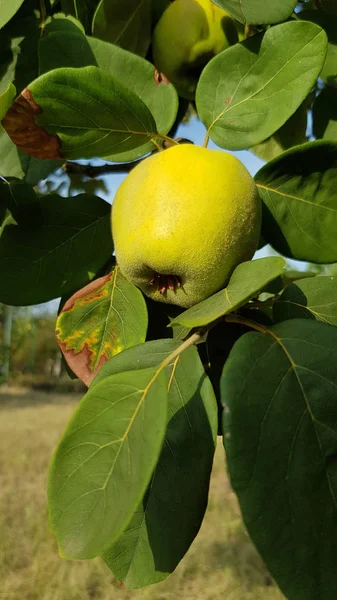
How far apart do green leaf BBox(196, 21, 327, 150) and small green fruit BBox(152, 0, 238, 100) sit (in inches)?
6.9

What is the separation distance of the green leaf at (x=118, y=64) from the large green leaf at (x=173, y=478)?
27 cm

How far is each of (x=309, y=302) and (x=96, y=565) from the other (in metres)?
3.90

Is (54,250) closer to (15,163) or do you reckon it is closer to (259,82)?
(15,163)

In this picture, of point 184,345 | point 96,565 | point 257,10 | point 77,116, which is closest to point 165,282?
point 184,345

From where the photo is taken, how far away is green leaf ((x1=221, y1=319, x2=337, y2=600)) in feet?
1.49

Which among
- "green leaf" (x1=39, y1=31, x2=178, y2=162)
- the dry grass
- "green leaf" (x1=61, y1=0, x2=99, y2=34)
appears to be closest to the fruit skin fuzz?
"green leaf" (x1=39, y1=31, x2=178, y2=162)

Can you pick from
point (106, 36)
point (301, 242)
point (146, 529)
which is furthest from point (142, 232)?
point (106, 36)

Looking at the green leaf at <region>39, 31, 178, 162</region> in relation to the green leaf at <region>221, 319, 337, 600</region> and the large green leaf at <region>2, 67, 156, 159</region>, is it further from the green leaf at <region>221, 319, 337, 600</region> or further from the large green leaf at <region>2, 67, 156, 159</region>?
the green leaf at <region>221, 319, 337, 600</region>

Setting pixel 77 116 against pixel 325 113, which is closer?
pixel 77 116

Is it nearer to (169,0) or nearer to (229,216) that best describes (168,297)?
(229,216)

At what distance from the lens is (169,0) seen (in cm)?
92

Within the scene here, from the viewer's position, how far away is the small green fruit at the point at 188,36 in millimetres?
861

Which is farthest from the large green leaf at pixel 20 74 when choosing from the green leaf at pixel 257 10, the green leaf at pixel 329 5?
the green leaf at pixel 329 5

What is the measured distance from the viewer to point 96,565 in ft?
13.2
